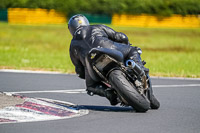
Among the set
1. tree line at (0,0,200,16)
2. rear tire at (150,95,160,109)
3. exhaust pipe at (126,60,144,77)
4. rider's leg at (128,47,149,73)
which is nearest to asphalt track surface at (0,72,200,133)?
rear tire at (150,95,160,109)

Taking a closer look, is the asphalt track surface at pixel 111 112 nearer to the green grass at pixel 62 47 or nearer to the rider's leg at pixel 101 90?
the rider's leg at pixel 101 90

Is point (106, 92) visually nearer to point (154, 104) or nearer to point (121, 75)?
point (121, 75)

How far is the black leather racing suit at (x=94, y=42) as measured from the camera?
822 cm

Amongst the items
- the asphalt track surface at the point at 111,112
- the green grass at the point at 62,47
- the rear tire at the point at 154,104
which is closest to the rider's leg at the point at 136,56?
the rear tire at the point at 154,104

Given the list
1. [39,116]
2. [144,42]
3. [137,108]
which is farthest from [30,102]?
[144,42]

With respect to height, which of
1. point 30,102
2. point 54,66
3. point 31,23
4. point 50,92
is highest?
point 30,102

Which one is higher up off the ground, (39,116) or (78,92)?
(39,116)

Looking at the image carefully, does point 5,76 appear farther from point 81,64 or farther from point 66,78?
point 81,64

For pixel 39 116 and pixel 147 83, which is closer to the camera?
pixel 39 116

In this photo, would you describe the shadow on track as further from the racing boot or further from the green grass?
the green grass

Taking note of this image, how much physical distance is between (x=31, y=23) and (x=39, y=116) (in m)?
43.6

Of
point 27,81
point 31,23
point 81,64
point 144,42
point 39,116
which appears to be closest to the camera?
point 39,116

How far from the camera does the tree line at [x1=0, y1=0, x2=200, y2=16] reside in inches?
2100

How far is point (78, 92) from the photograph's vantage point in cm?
1098
